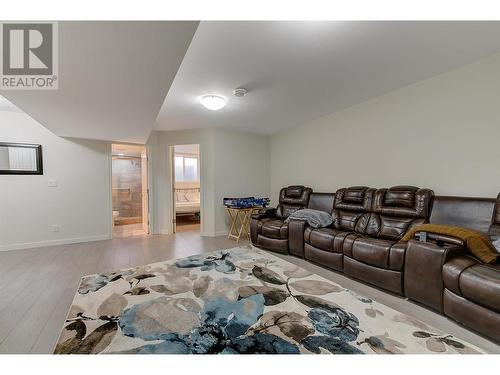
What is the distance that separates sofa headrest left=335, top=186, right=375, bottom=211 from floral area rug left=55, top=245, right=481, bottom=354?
126 centimetres

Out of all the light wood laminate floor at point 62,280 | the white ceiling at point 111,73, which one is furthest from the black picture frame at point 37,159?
the light wood laminate floor at point 62,280

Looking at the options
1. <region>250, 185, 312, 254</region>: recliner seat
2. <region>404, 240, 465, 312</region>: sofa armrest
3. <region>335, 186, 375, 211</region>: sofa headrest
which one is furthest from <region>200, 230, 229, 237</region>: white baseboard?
<region>404, 240, 465, 312</region>: sofa armrest

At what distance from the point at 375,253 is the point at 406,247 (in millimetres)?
299

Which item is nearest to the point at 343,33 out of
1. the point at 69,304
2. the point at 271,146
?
the point at 69,304

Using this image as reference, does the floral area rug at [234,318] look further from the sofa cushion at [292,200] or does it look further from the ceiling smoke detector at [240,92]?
the ceiling smoke detector at [240,92]

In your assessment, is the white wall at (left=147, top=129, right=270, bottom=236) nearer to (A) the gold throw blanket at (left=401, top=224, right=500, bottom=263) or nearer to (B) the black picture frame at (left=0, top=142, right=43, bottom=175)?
(B) the black picture frame at (left=0, top=142, right=43, bottom=175)

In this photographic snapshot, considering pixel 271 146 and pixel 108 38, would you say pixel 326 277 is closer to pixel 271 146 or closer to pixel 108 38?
pixel 108 38

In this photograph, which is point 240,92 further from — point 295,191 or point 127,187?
point 127,187

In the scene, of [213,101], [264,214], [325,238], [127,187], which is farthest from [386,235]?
[127,187]

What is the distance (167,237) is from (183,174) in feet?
10.4

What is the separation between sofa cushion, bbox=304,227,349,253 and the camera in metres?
2.81

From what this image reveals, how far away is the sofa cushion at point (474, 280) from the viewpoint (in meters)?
1.51

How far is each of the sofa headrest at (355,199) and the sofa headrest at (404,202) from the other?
0.39 feet

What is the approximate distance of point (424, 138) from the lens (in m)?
2.85
